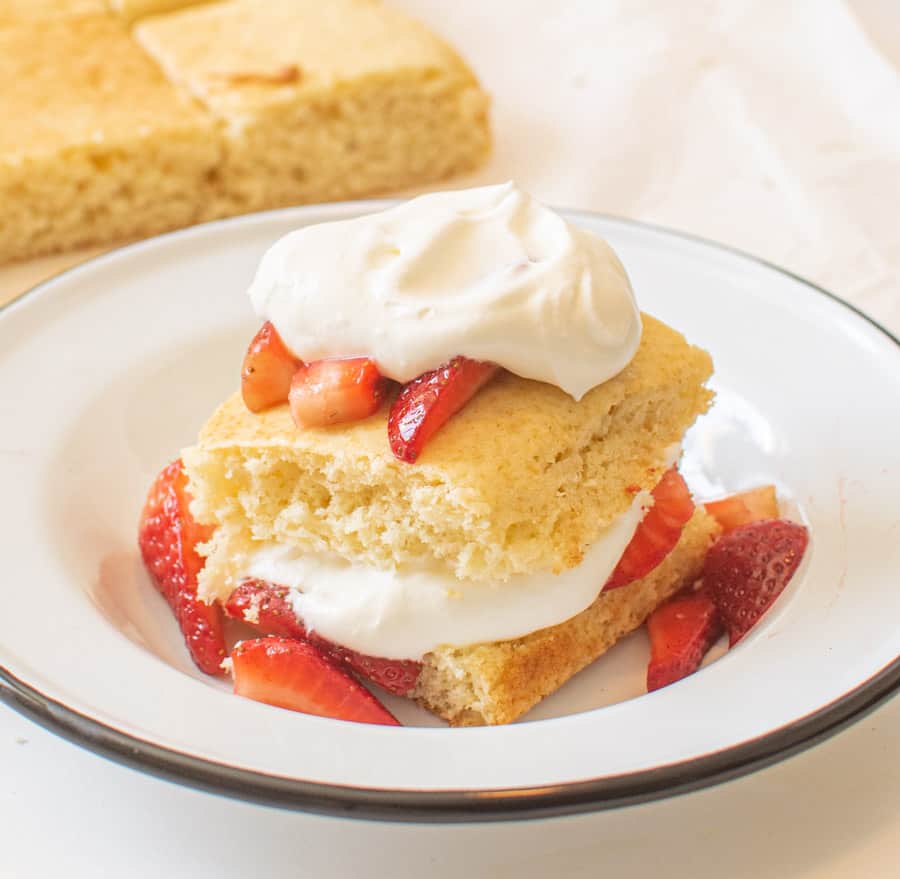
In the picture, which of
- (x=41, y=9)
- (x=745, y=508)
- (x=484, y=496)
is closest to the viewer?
(x=484, y=496)

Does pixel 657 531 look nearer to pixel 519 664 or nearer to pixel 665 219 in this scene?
pixel 519 664

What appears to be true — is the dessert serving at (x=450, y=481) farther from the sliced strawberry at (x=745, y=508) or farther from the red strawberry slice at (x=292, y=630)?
the sliced strawberry at (x=745, y=508)

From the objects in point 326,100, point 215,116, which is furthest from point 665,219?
point 215,116

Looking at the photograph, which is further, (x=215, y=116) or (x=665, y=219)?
(x=665, y=219)

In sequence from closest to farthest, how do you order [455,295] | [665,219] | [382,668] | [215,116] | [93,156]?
1. [455,295]
2. [382,668]
3. [93,156]
4. [215,116]
5. [665,219]

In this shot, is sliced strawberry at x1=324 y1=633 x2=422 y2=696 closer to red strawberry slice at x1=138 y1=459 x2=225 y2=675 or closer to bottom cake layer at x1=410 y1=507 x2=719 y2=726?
bottom cake layer at x1=410 y1=507 x2=719 y2=726

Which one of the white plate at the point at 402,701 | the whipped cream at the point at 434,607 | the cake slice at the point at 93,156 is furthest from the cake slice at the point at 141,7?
the whipped cream at the point at 434,607

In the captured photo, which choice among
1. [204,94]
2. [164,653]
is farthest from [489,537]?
[204,94]
